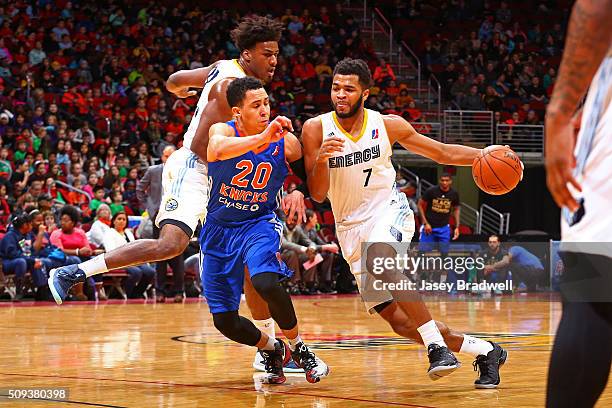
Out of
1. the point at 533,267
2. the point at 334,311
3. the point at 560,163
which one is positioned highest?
the point at 560,163

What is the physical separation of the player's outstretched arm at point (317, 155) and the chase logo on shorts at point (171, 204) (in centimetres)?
106

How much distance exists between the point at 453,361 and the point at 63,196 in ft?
34.3

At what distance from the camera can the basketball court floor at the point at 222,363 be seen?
4574 mm

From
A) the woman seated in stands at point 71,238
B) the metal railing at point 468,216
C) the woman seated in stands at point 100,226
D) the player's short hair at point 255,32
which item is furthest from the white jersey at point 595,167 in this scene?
the metal railing at point 468,216

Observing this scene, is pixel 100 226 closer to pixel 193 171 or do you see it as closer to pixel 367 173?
pixel 193 171

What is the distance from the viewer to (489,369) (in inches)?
199

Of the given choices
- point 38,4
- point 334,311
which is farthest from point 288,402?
point 38,4

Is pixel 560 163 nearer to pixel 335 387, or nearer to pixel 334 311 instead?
pixel 335 387

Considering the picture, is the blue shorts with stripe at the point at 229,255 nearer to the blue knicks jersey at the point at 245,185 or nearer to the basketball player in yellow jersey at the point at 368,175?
the blue knicks jersey at the point at 245,185

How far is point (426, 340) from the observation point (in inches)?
196

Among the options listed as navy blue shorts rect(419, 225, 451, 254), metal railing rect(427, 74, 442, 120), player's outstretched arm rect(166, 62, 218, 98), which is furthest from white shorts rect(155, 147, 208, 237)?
metal railing rect(427, 74, 442, 120)

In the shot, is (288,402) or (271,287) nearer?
(288,402)

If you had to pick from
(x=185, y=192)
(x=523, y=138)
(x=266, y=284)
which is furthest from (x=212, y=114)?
(x=523, y=138)

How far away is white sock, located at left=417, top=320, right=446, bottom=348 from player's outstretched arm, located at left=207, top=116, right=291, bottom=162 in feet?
4.13
